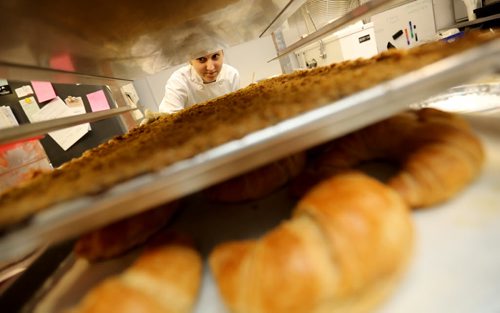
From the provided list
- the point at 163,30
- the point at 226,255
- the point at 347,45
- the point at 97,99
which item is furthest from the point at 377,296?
the point at 97,99

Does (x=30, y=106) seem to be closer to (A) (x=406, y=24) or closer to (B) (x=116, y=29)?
(B) (x=116, y=29)

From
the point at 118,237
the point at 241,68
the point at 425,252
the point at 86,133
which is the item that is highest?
the point at 241,68

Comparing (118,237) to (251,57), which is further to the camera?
(251,57)

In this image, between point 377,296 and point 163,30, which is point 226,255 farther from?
point 163,30

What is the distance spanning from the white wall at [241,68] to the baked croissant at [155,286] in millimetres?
3269

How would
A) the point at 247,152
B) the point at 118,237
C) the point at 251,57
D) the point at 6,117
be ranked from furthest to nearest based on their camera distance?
1. the point at 251,57
2. the point at 6,117
3. the point at 118,237
4. the point at 247,152

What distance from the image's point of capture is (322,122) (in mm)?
414

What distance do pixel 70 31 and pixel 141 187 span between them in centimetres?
72

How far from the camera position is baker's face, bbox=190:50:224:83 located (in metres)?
2.43

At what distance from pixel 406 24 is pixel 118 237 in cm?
407

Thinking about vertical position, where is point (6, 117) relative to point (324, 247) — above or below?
above

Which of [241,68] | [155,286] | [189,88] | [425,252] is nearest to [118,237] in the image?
[155,286]

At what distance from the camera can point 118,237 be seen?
2.18 feet

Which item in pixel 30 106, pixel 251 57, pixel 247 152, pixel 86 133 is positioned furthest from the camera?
pixel 251 57
